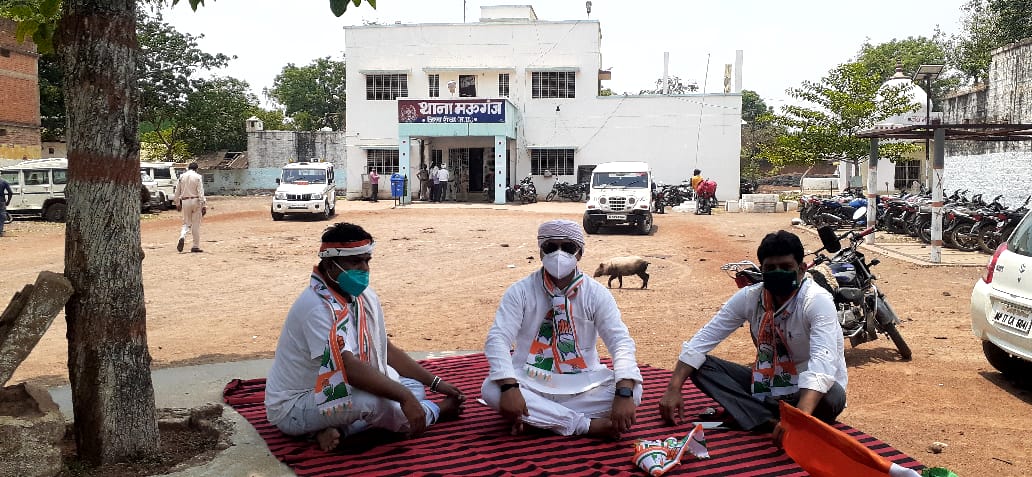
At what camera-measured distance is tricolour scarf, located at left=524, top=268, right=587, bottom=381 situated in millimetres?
4113

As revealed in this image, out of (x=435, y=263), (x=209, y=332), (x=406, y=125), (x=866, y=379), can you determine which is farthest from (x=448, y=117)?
(x=866, y=379)

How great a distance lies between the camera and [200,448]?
4000 mm

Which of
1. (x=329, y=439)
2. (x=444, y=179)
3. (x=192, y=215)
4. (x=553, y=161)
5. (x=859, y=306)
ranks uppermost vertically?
(x=553, y=161)

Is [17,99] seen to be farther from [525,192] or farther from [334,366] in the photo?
[334,366]

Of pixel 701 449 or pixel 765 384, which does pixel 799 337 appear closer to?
pixel 765 384

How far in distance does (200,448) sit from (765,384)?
2923 mm

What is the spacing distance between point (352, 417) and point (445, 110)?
2646 cm

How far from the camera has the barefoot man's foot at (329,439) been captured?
3809 millimetres

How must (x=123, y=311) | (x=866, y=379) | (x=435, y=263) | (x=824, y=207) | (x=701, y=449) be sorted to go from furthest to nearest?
(x=824, y=207) < (x=435, y=263) < (x=866, y=379) < (x=701, y=449) < (x=123, y=311)

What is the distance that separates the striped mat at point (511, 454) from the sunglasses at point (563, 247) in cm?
94

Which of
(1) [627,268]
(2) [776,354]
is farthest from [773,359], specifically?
(1) [627,268]

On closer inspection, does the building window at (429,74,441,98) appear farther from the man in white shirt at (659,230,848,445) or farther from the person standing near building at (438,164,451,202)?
the man in white shirt at (659,230,848,445)

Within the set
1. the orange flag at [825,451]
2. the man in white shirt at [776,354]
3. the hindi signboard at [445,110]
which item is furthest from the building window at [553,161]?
the orange flag at [825,451]

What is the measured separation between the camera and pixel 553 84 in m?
32.7
